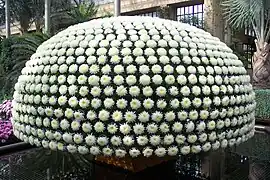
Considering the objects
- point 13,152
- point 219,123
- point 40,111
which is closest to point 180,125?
point 219,123

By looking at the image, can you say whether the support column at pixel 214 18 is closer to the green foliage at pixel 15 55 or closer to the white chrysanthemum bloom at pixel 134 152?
the green foliage at pixel 15 55

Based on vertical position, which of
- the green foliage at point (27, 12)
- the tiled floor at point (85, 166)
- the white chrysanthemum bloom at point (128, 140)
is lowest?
the tiled floor at point (85, 166)

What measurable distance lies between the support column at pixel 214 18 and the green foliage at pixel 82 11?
4.99 meters

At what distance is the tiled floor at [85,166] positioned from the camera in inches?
80.7

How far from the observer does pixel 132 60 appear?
1181mm

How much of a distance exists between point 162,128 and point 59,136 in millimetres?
389

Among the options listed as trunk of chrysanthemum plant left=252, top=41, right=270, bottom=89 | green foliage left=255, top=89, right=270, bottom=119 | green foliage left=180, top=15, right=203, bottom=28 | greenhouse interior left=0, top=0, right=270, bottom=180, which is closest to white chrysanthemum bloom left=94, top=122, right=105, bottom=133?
greenhouse interior left=0, top=0, right=270, bottom=180

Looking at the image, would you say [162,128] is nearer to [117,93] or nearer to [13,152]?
[117,93]

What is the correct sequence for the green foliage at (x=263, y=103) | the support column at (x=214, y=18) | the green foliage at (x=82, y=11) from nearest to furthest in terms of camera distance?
the green foliage at (x=263, y=103)
the support column at (x=214, y=18)
the green foliage at (x=82, y=11)

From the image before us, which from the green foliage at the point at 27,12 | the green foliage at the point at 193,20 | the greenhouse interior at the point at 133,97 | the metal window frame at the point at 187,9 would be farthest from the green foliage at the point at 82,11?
the greenhouse interior at the point at 133,97

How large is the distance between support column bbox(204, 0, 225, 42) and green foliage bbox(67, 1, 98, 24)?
196 inches

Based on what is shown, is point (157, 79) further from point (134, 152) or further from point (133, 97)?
point (134, 152)

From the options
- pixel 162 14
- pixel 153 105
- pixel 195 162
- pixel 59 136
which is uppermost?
pixel 162 14

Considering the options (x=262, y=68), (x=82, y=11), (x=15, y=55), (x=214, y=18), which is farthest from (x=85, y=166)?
(x=82, y=11)
